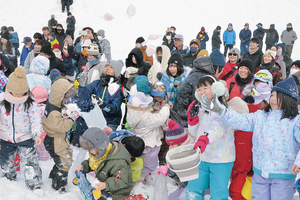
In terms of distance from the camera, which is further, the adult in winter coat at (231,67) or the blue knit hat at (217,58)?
the adult in winter coat at (231,67)

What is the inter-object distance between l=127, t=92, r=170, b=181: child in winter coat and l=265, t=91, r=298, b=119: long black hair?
1.55 m

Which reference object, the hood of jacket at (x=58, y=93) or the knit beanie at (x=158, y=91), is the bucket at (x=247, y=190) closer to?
the knit beanie at (x=158, y=91)

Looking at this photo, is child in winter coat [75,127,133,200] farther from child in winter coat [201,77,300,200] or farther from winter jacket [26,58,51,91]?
winter jacket [26,58,51,91]

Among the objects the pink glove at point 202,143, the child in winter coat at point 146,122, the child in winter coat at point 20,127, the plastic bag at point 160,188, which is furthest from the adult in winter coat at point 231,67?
the child in winter coat at point 20,127

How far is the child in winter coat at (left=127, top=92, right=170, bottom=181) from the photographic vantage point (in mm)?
3768

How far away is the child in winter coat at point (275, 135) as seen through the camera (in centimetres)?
269

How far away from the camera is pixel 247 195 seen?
3.32 metres

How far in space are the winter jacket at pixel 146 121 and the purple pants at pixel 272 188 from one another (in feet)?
4.66

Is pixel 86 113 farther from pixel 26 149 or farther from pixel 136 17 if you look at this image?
pixel 136 17

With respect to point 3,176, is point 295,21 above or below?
above

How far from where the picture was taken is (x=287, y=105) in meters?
2.69

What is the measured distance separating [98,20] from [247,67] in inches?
633

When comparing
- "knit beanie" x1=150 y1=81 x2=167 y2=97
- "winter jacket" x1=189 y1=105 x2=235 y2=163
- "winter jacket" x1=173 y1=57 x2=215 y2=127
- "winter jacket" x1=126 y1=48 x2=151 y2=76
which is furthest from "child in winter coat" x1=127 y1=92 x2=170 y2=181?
"winter jacket" x1=126 y1=48 x2=151 y2=76

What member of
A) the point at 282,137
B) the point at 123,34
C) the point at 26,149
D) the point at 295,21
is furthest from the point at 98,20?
the point at 282,137
